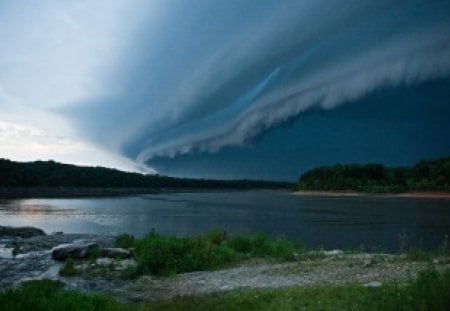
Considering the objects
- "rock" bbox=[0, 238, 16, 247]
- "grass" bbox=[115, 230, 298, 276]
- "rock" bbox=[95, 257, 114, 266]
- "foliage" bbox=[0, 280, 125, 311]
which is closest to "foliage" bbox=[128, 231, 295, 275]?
"grass" bbox=[115, 230, 298, 276]

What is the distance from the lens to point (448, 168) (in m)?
199

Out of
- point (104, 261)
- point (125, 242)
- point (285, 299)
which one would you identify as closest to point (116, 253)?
point (104, 261)

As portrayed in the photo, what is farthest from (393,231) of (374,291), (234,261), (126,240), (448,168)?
(448,168)

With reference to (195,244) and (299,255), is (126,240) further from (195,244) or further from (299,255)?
(299,255)

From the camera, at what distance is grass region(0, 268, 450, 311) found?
1299cm

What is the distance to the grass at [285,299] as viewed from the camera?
1299 cm

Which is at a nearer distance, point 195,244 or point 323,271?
point 323,271

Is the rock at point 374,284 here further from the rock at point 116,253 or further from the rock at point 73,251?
the rock at point 73,251

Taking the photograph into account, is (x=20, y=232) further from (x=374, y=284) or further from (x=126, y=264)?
(x=374, y=284)

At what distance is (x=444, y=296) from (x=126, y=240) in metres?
30.0

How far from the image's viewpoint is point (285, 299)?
17.0m

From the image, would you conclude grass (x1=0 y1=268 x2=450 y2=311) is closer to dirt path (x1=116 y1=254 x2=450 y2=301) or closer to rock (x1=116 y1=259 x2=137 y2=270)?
dirt path (x1=116 y1=254 x2=450 y2=301)

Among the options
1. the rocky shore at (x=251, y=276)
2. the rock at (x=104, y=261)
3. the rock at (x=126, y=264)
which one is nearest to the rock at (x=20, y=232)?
the rock at (x=104, y=261)

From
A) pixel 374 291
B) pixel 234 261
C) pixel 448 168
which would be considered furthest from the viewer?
pixel 448 168
